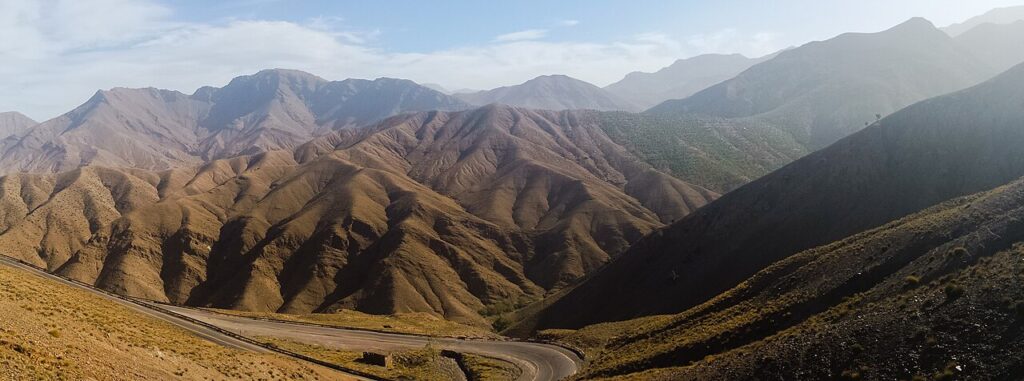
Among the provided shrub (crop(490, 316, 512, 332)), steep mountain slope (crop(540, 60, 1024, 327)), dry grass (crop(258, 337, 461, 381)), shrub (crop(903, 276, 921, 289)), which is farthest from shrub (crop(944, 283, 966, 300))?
shrub (crop(490, 316, 512, 332))

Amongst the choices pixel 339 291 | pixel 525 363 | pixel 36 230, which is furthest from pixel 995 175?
pixel 36 230

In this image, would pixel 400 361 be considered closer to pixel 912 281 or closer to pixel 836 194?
pixel 912 281

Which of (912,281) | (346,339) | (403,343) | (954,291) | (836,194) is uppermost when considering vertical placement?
(954,291)

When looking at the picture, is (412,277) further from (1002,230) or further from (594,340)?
(1002,230)

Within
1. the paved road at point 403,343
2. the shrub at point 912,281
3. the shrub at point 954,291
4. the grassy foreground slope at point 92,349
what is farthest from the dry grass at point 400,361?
the shrub at point 954,291

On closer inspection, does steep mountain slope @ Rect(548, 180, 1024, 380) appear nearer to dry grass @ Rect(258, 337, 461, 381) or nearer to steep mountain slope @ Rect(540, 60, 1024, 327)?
dry grass @ Rect(258, 337, 461, 381)

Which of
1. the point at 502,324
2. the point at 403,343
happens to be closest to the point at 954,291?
the point at 403,343

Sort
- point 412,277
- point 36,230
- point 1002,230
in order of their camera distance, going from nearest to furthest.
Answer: point 1002,230
point 412,277
point 36,230

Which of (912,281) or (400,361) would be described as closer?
(912,281)
